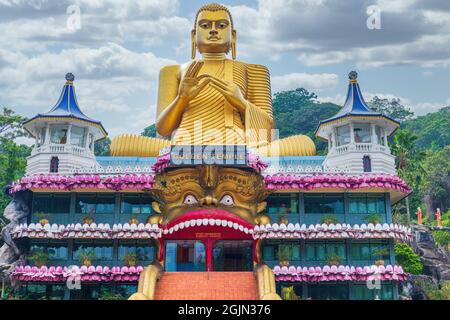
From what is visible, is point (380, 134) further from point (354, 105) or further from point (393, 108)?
point (393, 108)

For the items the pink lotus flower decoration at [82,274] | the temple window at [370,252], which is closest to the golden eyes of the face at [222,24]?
the temple window at [370,252]

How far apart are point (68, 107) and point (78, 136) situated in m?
1.38

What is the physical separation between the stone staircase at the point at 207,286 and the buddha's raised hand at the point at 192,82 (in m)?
7.31

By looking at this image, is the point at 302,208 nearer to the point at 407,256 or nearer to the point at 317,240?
the point at 317,240

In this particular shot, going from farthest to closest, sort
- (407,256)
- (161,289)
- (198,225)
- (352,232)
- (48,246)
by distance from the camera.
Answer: (407,256), (48,246), (352,232), (198,225), (161,289)

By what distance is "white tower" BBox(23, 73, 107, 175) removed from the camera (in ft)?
75.6

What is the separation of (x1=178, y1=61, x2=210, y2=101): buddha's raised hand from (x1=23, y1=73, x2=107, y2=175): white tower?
200 inches

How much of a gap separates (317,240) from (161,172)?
695cm

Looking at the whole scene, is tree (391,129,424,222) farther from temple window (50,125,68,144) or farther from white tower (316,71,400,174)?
temple window (50,125,68,144)

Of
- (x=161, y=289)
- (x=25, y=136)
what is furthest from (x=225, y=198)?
(x=25, y=136)

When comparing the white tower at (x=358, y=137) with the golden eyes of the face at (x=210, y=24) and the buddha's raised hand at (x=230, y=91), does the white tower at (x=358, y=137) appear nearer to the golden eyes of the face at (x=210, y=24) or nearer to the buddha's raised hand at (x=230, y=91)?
the buddha's raised hand at (x=230, y=91)

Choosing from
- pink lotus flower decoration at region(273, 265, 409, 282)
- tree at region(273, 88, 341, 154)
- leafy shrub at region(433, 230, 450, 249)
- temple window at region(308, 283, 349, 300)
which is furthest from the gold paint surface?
tree at region(273, 88, 341, 154)

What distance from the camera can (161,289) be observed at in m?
17.7

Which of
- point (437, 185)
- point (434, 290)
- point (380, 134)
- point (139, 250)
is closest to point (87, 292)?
point (139, 250)
